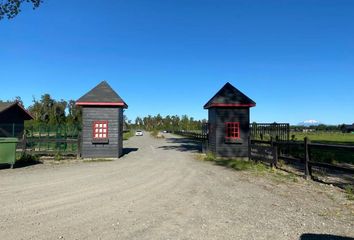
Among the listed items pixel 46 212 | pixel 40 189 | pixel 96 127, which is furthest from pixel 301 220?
pixel 96 127

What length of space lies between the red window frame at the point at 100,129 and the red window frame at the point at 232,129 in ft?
24.0

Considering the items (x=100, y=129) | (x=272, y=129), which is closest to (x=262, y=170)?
(x=100, y=129)

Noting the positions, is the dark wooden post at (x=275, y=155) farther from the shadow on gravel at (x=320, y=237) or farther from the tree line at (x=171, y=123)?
the tree line at (x=171, y=123)

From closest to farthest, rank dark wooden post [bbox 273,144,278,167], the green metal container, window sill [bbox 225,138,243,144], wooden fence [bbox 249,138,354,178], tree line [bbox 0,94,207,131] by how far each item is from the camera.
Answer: wooden fence [bbox 249,138,354,178] → the green metal container → dark wooden post [bbox 273,144,278,167] → window sill [bbox 225,138,243,144] → tree line [bbox 0,94,207,131]

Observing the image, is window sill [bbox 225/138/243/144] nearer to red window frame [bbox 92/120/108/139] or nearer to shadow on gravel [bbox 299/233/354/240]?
red window frame [bbox 92/120/108/139]

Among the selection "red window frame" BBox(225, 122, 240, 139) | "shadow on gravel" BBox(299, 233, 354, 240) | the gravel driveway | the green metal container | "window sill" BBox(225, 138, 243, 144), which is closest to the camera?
"shadow on gravel" BBox(299, 233, 354, 240)

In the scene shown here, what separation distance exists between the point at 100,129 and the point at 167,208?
1412cm

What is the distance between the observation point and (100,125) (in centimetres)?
2167

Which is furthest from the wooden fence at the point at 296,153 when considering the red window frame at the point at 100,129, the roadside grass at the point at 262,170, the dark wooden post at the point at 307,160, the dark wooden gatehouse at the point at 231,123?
the red window frame at the point at 100,129

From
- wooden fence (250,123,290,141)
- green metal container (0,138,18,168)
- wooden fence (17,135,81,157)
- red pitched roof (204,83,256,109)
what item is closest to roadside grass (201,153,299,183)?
red pitched roof (204,83,256,109)

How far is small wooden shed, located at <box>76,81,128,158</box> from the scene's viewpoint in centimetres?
2142

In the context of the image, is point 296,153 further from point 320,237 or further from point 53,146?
point 320,237

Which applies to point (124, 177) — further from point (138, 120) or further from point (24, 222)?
point (138, 120)

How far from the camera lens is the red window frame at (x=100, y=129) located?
21562 mm
